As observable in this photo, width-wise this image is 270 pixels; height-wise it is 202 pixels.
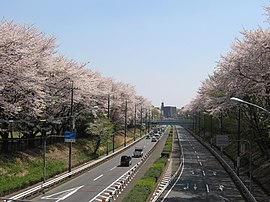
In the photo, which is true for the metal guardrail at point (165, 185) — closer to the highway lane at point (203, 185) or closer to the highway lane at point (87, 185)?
the highway lane at point (203, 185)

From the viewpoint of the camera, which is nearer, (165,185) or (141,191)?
(141,191)

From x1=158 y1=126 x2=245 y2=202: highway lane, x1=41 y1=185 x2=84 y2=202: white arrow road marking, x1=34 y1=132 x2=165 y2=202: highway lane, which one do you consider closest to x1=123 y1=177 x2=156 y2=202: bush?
x1=158 y1=126 x2=245 y2=202: highway lane

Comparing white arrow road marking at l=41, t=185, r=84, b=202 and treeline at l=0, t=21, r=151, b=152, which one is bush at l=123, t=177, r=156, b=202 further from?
treeline at l=0, t=21, r=151, b=152

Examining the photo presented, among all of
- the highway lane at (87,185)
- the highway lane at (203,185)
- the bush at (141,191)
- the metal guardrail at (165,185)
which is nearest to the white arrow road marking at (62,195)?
the highway lane at (87,185)

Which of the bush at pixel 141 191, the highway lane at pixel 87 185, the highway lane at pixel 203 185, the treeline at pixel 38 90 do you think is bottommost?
the highway lane at pixel 203 185

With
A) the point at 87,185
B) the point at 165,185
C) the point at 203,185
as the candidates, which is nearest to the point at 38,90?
the point at 87,185

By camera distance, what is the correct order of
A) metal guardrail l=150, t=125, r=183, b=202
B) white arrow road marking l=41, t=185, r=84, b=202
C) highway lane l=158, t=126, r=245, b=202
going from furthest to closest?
highway lane l=158, t=126, r=245, b=202 < metal guardrail l=150, t=125, r=183, b=202 < white arrow road marking l=41, t=185, r=84, b=202

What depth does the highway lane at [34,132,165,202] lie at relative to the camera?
27.7 metres

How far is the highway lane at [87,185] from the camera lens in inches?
1091

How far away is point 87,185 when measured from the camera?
33344 mm

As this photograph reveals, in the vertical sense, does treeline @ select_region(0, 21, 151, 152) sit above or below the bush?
above

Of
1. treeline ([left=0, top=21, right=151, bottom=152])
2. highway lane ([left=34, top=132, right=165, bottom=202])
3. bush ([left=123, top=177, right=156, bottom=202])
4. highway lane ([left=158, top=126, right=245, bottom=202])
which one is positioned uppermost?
treeline ([left=0, top=21, right=151, bottom=152])

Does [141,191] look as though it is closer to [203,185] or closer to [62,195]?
[62,195]

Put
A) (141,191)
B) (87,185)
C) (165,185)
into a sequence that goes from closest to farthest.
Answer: (141,191) < (87,185) < (165,185)
